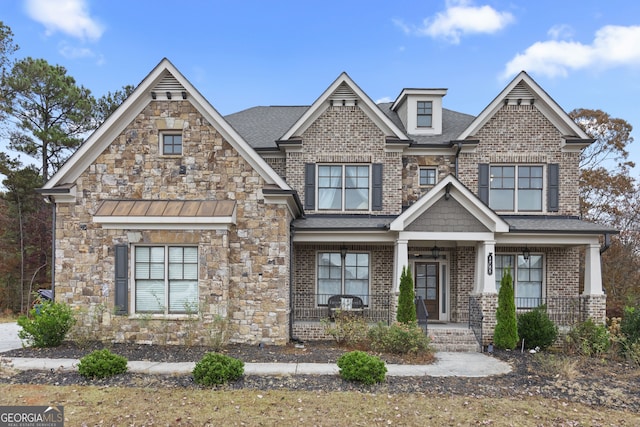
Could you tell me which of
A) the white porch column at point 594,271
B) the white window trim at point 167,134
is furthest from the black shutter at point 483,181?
the white window trim at point 167,134

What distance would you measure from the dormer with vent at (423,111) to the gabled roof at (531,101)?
1362 millimetres

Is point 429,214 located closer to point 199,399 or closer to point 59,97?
point 199,399

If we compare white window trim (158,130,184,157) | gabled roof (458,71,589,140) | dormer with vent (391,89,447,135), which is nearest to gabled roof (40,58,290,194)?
white window trim (158,130,184,157)

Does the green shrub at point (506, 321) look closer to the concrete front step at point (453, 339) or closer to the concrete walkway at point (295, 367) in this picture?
the concrete front step at point (453, 339)

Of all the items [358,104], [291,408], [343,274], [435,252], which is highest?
[358,104]

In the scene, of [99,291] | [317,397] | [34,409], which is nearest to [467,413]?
[317,397]

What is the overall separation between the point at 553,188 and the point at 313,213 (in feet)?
26.8

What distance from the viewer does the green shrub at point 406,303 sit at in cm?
1178

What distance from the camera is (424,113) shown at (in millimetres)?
15750

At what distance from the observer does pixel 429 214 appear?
12.8 m

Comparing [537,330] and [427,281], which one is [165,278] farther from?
[537,330]

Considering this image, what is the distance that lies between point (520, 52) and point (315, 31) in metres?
8.04

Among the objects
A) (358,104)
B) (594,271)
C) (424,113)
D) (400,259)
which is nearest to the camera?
(400,259)

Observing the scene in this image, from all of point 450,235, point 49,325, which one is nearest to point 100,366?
point 49,325
